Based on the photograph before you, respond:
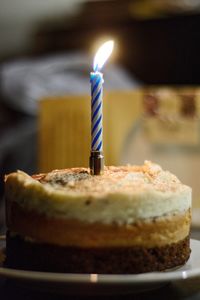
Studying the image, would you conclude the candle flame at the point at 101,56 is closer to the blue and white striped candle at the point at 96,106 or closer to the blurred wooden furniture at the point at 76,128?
the blue and white striped candle at the point at 96,106

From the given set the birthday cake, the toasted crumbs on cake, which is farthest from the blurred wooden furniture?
the birthday cake

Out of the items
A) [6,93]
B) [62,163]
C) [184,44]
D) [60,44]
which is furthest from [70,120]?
[60,44]

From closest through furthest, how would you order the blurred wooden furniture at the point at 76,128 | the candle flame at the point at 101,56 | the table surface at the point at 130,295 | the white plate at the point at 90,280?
the white plate at the point at 90,280, the table surface at the point at 130,295, the candle flame at the point at 101,56, the blurred wooden furniture at the point at 76,128

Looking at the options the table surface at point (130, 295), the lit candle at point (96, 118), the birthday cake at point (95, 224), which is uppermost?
the lit candle at point (96, 118)

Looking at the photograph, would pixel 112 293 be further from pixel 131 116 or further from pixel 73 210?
pixel 131 116

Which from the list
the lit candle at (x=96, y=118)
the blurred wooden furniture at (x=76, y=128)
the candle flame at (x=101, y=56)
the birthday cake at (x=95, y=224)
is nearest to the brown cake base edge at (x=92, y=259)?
the birthday cake at (x=95, y=224)

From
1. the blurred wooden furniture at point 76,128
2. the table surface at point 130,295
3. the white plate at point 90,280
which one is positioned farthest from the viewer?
the blurred wooden furniture at point 76,128

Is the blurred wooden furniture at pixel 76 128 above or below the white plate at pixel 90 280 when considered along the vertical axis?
above
